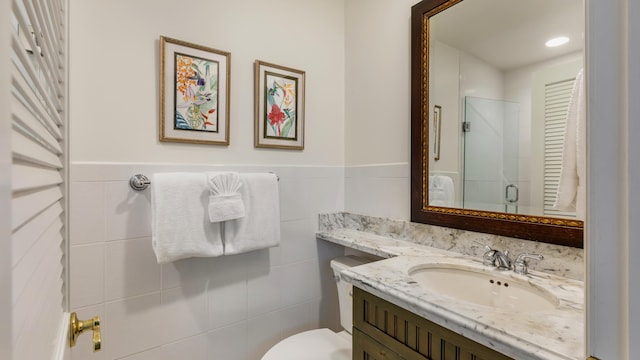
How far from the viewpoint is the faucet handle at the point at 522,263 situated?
39.5 inches

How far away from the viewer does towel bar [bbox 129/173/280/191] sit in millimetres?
1191

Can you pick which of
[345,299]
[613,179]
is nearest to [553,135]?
[613,179]

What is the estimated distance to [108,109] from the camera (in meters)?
1.15

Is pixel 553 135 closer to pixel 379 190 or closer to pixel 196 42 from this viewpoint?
pixel 379 190

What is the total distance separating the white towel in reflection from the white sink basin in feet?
1.02

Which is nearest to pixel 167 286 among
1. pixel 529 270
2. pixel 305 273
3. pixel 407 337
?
pixel 305 273

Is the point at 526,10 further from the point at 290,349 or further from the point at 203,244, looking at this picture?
the point at 290,349

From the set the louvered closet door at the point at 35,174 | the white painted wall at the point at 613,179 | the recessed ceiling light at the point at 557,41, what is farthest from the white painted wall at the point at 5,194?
the recessed ceiling light at the point at 557,41

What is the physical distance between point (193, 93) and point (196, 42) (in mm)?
226

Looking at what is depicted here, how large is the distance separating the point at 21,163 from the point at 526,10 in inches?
55.0

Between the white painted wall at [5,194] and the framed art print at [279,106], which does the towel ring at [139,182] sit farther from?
the white painted wall at [5,194]

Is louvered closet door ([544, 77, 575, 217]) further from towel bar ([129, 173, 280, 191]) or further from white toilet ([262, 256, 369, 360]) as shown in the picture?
towel bar ([129, 173, 280, 191])

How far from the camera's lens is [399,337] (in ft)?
2.90

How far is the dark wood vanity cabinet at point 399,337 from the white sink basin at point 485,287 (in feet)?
0.40
